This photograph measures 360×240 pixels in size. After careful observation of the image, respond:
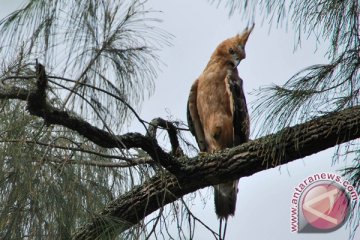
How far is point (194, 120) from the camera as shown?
4883 millimetres

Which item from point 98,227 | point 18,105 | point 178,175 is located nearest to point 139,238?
point 98,227

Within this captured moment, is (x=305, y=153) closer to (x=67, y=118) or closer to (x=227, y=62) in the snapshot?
(x=67, y=118)

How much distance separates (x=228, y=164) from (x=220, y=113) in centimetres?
123

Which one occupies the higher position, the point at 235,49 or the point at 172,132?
the point at 235,49

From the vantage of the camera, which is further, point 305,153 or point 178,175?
point 178,175

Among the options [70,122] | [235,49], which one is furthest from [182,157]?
[235,49]

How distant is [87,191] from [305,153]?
2.83 ft

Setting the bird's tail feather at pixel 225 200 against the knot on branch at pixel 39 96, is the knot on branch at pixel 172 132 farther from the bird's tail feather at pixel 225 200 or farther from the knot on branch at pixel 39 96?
the knot on branch at pixel 39 96

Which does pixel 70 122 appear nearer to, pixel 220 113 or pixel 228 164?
pixel 228 164

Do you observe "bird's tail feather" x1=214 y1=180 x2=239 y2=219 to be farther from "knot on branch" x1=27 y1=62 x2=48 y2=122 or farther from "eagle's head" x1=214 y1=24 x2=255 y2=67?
"knot on branch" x1=27 y1=62 x2=48 y2=122

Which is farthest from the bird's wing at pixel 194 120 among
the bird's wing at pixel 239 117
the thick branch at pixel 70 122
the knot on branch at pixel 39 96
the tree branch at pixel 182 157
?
the knot on branch at pixel 39 96

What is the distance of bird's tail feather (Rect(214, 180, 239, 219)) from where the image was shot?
441 centimetres

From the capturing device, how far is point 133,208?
141 inches

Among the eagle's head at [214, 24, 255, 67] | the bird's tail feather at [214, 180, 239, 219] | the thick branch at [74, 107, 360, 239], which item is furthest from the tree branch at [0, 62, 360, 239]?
the eagle's head at [214, 24, 255, 67]
